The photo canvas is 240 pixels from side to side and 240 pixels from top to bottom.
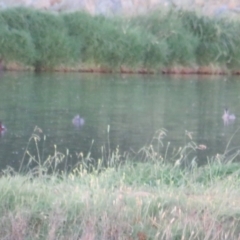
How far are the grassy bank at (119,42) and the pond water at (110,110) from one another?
178 centimetres

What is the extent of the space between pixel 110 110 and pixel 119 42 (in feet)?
36.8

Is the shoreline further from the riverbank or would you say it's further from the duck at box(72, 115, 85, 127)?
the riverbank

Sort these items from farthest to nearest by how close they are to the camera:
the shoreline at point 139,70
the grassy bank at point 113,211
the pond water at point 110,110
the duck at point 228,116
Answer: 1. the shoreline at point 139,70
2. the duck at point 228,116
3. the pond water at point 110,110
4. the grassy bank at point 113,211

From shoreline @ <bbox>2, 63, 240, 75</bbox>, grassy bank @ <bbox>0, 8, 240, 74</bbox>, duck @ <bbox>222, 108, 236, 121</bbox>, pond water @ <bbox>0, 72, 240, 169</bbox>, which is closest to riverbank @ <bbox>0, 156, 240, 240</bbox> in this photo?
pond water @ <bbox>0, 72, 240, 169</bbox>

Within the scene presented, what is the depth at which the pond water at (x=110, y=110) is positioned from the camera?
11.8 meters

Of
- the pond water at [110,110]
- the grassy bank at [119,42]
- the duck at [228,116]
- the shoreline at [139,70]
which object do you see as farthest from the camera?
the grassy bank at [119,42]

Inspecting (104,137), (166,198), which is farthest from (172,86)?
(166,198)

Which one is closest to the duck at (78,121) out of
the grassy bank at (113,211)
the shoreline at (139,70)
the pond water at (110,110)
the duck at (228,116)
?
the pond water at (110,110)

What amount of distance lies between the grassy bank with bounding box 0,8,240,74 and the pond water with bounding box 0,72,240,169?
1783 mm

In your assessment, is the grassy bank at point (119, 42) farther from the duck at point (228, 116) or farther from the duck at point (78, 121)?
the duck at point (78, 121)

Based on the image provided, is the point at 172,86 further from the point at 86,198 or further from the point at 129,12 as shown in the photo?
the point at 86,198

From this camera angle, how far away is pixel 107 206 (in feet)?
20.0

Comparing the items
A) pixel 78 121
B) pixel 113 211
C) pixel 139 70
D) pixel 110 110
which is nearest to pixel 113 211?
pixel 113 211

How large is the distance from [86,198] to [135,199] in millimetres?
338
